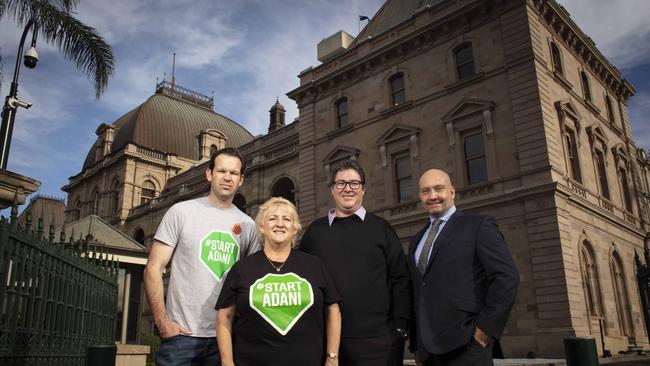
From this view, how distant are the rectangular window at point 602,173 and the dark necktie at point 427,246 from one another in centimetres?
2029

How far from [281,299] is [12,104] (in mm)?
10638

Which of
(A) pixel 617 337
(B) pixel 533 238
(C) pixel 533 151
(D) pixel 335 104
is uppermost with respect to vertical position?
(D) pixel 335 104

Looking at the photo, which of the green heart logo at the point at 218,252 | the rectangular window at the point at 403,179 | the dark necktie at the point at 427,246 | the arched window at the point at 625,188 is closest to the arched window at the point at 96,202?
the rectangular window at the point at 403,179

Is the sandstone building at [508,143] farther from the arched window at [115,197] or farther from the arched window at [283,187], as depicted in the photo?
the arched window at [115,197]

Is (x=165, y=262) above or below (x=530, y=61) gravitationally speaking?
below

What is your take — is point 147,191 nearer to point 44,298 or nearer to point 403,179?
point 403,179

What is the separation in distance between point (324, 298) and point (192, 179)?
114 feet

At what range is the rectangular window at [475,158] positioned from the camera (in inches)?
740

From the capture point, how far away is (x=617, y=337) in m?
18.2

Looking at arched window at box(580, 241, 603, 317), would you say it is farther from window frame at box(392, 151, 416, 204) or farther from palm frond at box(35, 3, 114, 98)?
palm frond at box(35, 3, 114, 98)

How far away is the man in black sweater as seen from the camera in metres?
3.82

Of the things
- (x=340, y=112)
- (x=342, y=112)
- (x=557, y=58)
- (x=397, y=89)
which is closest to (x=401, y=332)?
(x=397, y=89)

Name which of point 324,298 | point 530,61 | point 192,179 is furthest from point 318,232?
point 192,179

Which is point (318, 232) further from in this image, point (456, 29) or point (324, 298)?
point (456, 29)
